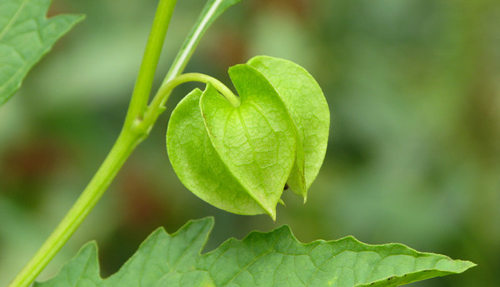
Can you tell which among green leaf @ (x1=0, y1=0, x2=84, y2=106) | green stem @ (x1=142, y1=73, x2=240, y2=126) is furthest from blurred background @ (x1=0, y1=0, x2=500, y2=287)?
green stem @ (x1=142, y1=73, x2=240, y2=126)

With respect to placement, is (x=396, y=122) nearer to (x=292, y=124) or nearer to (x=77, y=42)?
(x=77, y=42)

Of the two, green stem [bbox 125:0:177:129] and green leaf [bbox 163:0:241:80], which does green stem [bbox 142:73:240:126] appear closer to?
green stem [bbox 125:0:177:129]

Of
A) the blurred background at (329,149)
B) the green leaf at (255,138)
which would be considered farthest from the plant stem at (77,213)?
the blurred background at (329,149)

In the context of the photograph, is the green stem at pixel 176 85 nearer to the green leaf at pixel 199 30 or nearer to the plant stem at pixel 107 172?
the plant stem at pixel 107 172

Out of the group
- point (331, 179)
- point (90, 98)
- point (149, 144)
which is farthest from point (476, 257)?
point (90, 98)

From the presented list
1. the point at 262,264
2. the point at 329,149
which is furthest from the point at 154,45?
the point at 329,149
